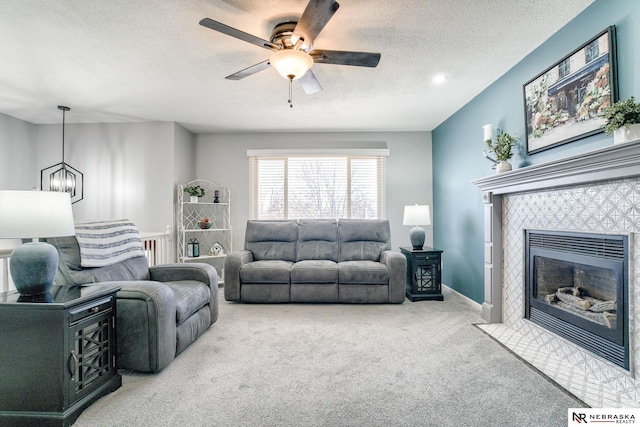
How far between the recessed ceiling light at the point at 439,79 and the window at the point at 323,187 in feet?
6.73

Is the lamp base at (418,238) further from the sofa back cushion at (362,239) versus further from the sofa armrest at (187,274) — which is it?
the sofa armrest at (187,274)

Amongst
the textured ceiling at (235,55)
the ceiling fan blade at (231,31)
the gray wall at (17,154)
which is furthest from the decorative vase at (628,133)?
the gray wall at (17,154)

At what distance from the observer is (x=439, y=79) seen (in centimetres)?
325

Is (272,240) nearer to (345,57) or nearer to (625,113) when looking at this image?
(345,57)

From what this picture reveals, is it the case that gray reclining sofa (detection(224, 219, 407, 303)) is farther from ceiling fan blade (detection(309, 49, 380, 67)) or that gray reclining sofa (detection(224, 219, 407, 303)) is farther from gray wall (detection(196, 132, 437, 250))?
ceiling fan blade (detection(309, 49, 380, 67))

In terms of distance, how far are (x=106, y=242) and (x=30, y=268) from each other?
85 centimetres

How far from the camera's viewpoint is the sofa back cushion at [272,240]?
4.41 m

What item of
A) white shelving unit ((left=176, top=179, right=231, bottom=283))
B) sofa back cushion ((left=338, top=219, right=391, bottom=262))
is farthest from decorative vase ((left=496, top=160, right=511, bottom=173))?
Result: white shelving unit ((left=176, top=179, right=231, bottom=283))

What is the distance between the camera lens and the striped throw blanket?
2.38m

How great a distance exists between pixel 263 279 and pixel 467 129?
3.13m

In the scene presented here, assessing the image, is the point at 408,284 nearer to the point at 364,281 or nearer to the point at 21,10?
the point at 364,281

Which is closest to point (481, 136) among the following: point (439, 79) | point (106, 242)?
point (439, 79)

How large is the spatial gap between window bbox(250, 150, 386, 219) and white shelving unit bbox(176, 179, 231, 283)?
51 cm

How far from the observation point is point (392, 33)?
2.42 m
